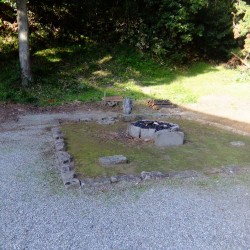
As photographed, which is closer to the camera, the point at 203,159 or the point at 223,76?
the point at 203,159

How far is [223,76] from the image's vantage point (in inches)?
627

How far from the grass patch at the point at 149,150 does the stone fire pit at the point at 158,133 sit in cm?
21

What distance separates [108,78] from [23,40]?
3928 millimetres

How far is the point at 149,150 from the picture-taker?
734 cm

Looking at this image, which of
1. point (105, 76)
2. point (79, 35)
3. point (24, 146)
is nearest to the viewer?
point (24, 146)

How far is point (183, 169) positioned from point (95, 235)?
8.64 ft

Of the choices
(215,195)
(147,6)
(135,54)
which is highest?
(147,6)

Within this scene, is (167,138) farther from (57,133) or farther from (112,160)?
(57,133)

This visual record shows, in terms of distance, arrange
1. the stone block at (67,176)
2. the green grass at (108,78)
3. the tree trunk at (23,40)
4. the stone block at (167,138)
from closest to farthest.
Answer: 1. the stone block at (67,176)
2. the stone block at (167,138)
3. the tree trunk at (23,40)
4. the green grass at (108,78)

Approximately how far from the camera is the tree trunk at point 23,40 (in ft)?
37.2

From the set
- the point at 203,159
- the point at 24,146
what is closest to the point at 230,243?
the point at 203,159

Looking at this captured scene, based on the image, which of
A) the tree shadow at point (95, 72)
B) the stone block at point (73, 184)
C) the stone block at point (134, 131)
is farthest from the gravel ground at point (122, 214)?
the tree shadow at point (95, 72)

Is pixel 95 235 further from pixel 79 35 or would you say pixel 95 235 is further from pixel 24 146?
pixel 79 35

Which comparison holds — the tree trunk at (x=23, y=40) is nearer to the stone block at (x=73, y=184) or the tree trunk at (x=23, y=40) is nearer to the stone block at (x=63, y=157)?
the stone block at (x=63, y=157)
